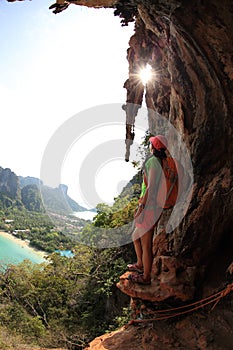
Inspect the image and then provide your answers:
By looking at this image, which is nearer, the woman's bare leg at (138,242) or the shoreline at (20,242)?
the woman's bare leg at (138,242)

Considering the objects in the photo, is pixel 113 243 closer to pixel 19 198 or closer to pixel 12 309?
pixel 12 309

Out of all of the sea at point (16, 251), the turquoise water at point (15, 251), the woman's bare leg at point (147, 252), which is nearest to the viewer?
the woman's bare leg at point (147, 252)

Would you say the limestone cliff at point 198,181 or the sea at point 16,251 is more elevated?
the sea at point 16,251

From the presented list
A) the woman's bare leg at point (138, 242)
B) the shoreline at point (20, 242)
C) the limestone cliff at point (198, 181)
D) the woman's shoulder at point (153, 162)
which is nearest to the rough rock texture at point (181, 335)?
the limestone cliff at point (198, 181)

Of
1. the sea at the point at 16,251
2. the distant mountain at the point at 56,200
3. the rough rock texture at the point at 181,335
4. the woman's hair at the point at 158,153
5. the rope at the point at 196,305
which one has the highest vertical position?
the sea at the point at 16,251

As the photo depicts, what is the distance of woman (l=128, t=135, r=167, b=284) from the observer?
3.96 meters

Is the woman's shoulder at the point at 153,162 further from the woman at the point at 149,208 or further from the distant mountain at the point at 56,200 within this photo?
the distant mountain at the point at 56,200

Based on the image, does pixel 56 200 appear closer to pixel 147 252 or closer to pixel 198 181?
pixel 147 252

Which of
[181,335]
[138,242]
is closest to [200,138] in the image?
[138,242]

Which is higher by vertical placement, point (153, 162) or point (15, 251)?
point (15, 251)

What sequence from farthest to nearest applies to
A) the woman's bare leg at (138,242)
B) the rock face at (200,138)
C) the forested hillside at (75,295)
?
the forested hillside at (75,295), the woman's bare leg at (138,242), the rock face at (200,138)

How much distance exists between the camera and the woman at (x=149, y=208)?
3955 mm

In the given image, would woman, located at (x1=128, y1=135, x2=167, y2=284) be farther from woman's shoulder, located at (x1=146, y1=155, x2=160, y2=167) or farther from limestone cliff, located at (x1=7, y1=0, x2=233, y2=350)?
limestone cliff, located at (x1=7, y1=0, x2=233, y2=350)

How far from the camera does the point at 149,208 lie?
4.09 m
